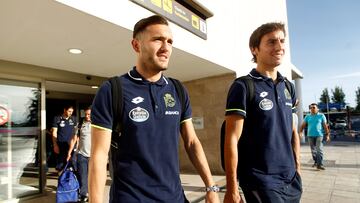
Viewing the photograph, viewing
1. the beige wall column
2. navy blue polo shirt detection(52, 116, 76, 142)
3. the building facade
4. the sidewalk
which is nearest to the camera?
the building facade

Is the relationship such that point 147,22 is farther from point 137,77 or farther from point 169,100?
point 169,100

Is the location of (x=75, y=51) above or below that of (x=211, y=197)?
above

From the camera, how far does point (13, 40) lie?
4.66 metres

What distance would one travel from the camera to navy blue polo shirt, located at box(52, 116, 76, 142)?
712 cm

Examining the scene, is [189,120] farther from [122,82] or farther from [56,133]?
[56,133]

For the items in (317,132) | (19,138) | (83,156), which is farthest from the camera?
(317,132)

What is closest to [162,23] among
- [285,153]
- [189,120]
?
[189,120]

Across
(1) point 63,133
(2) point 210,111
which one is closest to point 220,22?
(2) point 210,111

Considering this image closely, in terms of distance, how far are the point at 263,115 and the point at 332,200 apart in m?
4.22

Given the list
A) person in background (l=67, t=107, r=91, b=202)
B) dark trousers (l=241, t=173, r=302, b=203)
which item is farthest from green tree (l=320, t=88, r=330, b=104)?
dark trousers (l=241, t=173, r=302, b=203)

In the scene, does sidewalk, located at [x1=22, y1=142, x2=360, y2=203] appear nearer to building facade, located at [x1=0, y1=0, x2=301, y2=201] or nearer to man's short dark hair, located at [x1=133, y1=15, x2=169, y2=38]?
building facade, located at [x1=0, y1=0, x2=301, y2=201]

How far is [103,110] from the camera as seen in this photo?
5.74 ft

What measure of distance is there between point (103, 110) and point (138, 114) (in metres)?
0.20

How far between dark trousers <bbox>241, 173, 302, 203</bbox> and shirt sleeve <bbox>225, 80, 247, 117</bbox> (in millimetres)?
563
